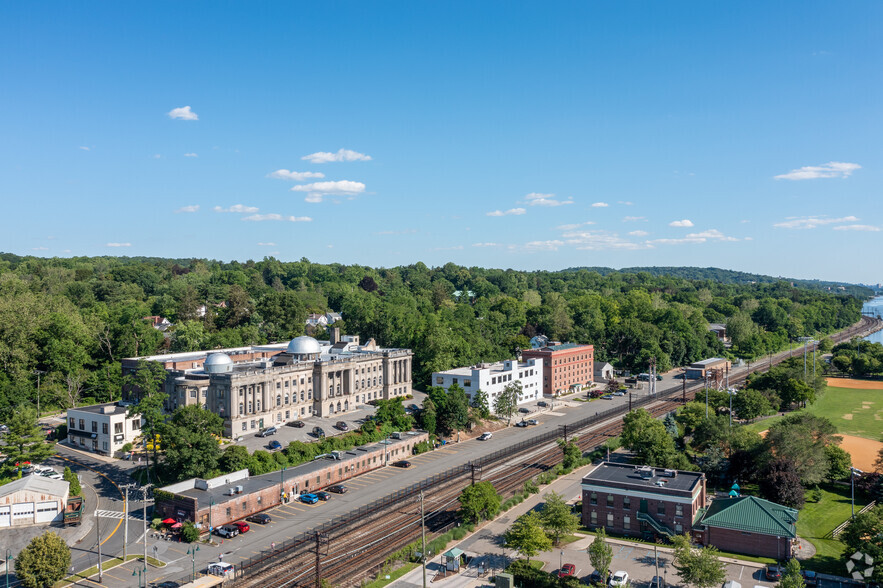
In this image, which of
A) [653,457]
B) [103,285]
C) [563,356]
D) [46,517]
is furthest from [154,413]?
[103,285]

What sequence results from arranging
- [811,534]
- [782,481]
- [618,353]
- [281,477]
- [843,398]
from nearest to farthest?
[811,534] → [782,481] → [281,477] → [843,398] → [618,353]

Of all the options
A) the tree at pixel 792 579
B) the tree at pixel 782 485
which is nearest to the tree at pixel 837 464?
the tree at pixel 782 485

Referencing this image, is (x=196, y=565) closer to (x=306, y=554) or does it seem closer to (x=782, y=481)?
(x=306, y=554)

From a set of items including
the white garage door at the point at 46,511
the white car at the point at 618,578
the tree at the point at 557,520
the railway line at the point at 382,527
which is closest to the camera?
the white car at the point at 618,578

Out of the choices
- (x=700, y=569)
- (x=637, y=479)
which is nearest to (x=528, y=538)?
(x=700, y=569)

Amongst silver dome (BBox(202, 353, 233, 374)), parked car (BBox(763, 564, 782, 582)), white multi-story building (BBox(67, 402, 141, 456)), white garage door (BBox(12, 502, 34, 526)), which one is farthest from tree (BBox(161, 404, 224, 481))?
parked car (BBox(763, 564, 782, 582))

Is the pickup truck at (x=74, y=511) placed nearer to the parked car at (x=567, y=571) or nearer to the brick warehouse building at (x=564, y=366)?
the parked car at (x=567, y=571)

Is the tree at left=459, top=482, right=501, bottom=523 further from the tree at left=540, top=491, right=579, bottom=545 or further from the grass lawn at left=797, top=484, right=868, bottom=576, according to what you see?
the grass lawn at left=797, top=484, right=868, bottom=576
